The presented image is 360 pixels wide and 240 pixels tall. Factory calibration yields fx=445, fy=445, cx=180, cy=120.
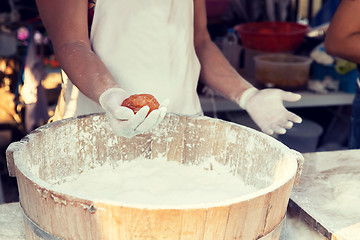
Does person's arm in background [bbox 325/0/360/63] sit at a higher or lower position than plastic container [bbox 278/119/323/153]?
higher

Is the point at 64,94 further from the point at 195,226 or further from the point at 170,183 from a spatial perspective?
the point at 195,226

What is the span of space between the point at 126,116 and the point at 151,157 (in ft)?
1.22

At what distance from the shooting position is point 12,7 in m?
3.58

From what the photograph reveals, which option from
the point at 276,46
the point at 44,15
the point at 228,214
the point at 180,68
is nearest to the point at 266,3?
the point at 276,46

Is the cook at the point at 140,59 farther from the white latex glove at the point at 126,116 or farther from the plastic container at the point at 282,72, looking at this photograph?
the plastic container at the point at 282,72

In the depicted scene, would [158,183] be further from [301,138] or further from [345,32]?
[301,138]

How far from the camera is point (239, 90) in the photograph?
192 centimetres

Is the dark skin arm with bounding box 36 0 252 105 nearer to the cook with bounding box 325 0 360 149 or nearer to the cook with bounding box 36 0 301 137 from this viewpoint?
the cook with bounding box 36 0 301 137

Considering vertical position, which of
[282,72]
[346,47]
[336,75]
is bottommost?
[336,75]

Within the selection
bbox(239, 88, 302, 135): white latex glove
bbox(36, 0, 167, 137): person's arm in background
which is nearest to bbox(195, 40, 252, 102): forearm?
bbox(239, 88, 302, 135): white latex glove

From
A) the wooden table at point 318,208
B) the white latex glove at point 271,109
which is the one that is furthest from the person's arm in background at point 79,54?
the white latex glove at point 271,109

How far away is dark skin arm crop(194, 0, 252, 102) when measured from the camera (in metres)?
1.95

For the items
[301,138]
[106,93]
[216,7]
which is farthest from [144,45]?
[216,7]

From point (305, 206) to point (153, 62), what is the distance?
0.81 metres
